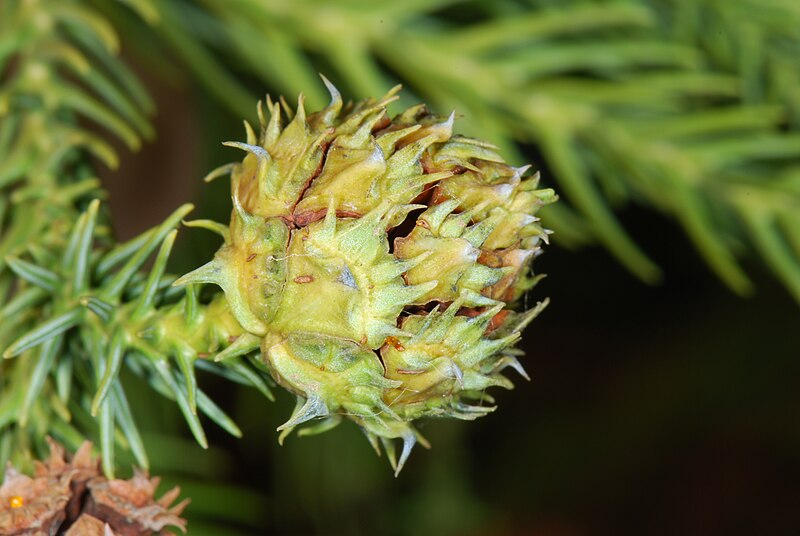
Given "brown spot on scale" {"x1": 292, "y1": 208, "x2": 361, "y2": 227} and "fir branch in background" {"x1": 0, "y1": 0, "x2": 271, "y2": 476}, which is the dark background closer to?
"fir branch in background" {"x1": 0, "y1": 0, "x2": 271, "y2": 476}

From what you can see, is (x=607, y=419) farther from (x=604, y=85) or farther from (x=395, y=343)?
(x=395, y=343)

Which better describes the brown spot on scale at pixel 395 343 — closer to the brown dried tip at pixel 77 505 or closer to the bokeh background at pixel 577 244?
the brown dried tip at pixel 77 505

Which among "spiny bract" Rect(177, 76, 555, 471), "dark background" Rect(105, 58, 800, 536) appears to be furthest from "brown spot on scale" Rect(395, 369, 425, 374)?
"dark background" Rect(105, 58, 800, 536)

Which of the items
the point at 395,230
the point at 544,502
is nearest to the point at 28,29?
the point at 395,230

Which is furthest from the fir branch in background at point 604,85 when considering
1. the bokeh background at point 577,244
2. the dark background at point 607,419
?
the dark background at point 607,419

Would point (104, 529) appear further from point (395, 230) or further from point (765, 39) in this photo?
point (765, 39)

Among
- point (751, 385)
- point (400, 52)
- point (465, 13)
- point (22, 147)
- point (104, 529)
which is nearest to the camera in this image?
point (104, 529)
